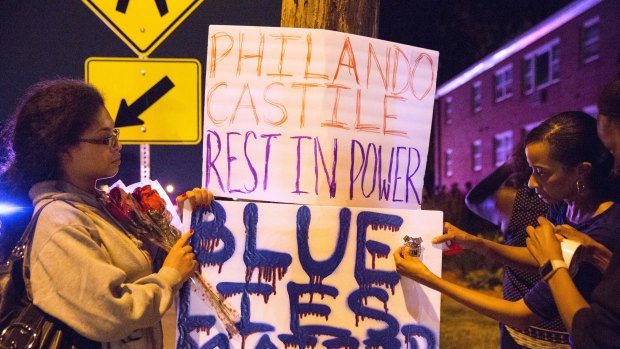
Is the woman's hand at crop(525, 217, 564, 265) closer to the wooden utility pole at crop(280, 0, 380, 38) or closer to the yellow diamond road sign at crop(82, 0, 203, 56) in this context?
the wooden utility pole at crop(280, 0, 380, 38)

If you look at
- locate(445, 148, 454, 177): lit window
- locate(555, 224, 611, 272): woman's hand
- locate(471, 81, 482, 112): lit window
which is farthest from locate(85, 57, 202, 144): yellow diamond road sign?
locate(445, 148, 454, 177): lit window

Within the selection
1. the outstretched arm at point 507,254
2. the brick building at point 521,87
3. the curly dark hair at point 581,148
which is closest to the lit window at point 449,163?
the brick building at point 521,87

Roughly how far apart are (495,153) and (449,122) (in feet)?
20.1

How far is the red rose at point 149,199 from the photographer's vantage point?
253cm

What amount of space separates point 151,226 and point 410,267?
1074 millimetres

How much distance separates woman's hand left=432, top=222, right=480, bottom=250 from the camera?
8.11 ft

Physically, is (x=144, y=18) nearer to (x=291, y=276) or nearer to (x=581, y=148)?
(x=291, y=276)

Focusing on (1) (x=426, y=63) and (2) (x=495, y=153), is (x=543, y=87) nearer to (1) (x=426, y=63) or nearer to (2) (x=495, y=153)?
(2) (x=495, y=153)

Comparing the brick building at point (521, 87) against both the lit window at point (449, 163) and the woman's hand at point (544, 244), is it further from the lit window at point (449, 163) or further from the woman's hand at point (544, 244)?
the woman's hand at point (544, 244)

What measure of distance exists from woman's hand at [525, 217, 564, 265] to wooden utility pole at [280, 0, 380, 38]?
4.51 ft

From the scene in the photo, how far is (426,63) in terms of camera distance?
8.68 feet

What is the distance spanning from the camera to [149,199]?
256cm

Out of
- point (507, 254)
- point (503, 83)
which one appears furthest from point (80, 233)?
point (503, 83)

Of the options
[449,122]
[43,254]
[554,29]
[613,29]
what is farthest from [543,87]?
[43,254]
